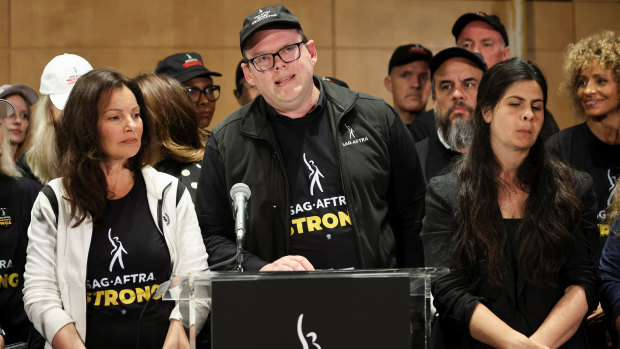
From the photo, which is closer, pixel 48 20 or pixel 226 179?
pixel 226 179

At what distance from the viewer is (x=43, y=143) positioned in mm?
3209

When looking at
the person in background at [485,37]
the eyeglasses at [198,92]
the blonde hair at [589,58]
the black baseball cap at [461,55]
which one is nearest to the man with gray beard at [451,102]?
the black baseball cap at [461,55]

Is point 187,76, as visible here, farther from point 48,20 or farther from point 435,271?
point 435,271

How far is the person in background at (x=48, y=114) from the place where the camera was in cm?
321

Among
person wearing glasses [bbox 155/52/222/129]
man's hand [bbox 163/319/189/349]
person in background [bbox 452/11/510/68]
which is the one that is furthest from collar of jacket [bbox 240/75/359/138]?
person in background [bbox 452/11/510/68]

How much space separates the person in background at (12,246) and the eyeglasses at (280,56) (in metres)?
1.21

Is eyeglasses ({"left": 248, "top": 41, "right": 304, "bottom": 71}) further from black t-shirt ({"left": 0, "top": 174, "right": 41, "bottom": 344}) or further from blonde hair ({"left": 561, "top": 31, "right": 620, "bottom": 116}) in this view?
blonde hair ({"left": 561, "top": 31, "right": 620, "bottom": 116})

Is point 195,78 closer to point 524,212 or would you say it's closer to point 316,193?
point 316,193

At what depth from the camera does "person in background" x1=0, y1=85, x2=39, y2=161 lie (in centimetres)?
377

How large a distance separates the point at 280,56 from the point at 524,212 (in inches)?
39.6

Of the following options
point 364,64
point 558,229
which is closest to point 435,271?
point 558,229

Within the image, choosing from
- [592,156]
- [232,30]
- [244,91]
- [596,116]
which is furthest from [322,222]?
[232,30]

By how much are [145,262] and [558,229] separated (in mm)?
1394

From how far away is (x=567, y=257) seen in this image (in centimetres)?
230
